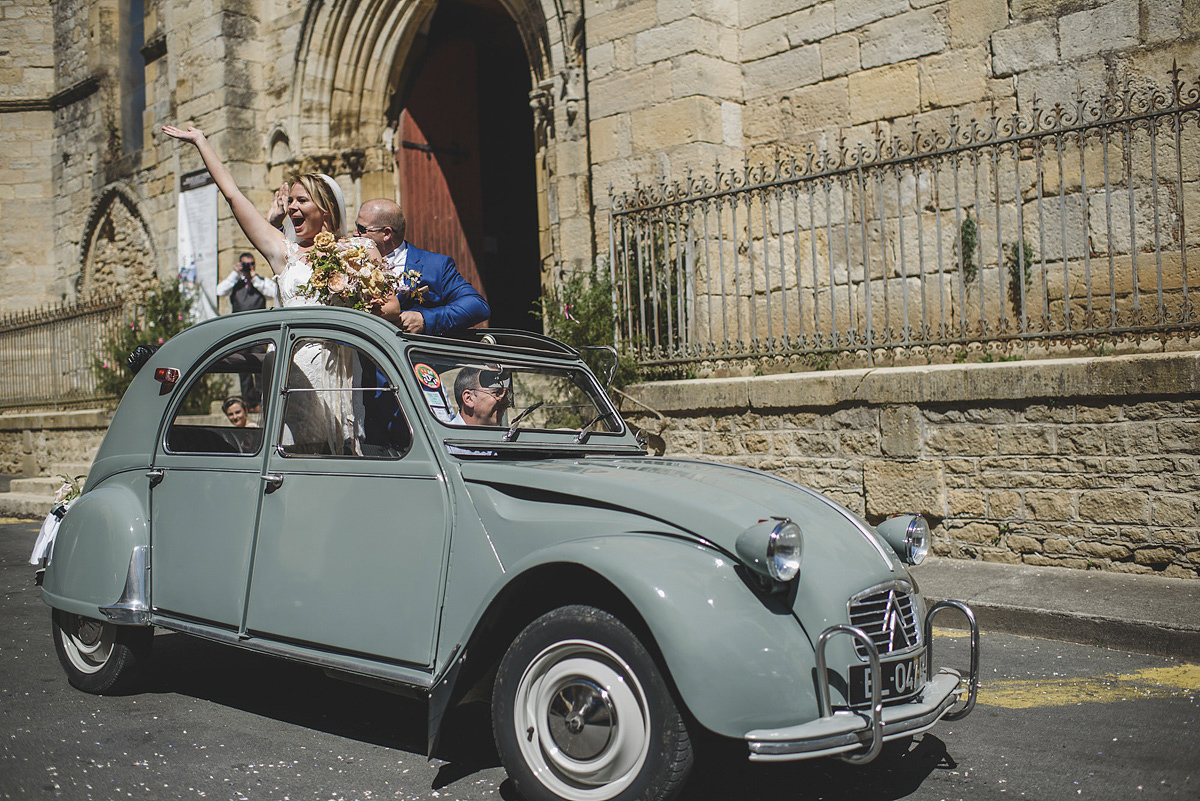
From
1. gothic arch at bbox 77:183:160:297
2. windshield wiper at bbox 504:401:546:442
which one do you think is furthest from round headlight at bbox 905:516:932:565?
gothic arch at bbox 77:183:160:297

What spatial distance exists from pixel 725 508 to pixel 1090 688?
2.36 metres

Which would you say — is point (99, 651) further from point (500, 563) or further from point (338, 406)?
point (500, 563)

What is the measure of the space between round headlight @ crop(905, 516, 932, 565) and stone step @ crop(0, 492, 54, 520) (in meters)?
10.5

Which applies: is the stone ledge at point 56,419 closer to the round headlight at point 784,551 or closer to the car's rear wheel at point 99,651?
the car's rear wheel at point 99,651

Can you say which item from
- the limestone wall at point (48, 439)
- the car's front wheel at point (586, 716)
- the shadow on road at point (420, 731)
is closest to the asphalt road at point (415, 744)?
the shadow on road at point (420, 731)

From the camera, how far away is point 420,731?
3875mm

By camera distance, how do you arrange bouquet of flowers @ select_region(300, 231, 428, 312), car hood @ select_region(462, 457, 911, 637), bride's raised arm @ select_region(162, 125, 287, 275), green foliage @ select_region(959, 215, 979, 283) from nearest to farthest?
car hood @ select_region(462, 457, 911, 637), bouquet of flowers @ select_region(300, 231, 428, 312), bride's raised arm @ select_region(162, 125, 287, 275), green foliage @ select_region(959, 215, 979, 283)

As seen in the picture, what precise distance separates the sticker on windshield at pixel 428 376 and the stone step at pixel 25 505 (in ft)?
30.4

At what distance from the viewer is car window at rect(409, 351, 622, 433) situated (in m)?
3.61

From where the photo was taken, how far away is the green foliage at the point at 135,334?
41.7 ft

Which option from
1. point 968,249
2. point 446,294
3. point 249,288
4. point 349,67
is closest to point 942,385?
point 968,249

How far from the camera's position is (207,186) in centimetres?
1394

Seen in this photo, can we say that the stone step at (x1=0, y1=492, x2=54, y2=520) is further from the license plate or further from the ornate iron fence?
the license plate

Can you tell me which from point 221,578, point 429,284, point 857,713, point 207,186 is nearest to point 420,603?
point 221,578
